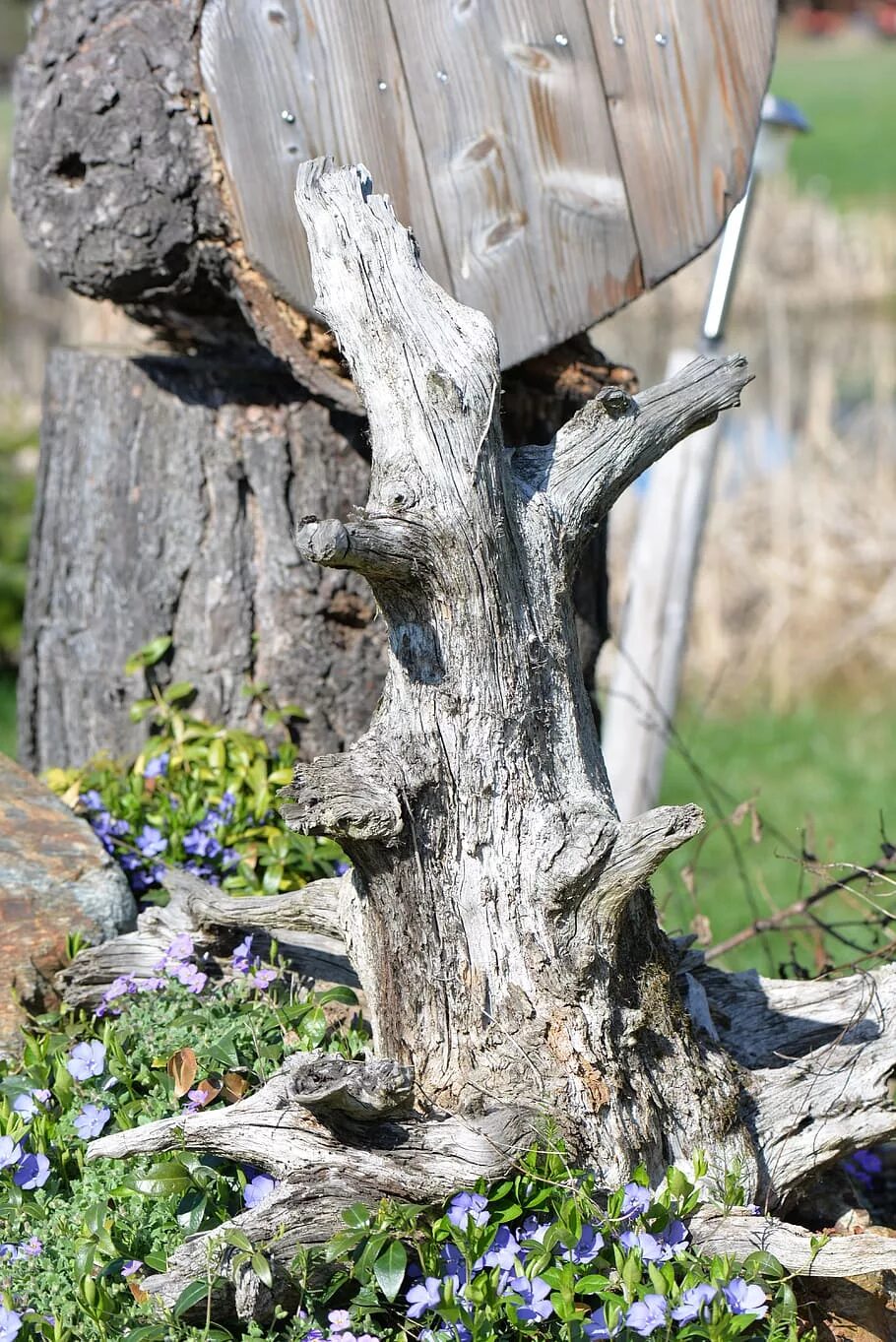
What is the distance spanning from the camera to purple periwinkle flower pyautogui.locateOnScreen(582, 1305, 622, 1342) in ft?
5.02

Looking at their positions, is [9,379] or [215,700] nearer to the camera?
[215,700]

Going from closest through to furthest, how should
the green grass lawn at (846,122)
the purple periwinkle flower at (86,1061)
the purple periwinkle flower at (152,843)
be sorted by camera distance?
1. the purple periwinkle flower at (86,1061)
2. the purple periwinkle flower at (152,843)
3. the green grass lawn at (846,122)

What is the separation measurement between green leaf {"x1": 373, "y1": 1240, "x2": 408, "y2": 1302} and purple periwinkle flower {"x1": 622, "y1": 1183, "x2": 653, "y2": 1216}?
286 millimetres

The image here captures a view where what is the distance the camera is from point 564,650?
185 cm

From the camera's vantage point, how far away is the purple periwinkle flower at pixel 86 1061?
1.91 meters

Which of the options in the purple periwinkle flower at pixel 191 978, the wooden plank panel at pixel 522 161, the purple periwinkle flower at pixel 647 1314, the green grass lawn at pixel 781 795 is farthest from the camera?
the green grass lawn at pixel 781 795

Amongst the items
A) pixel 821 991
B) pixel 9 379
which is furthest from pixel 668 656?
pixel 9 379

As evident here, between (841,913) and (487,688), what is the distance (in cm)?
341

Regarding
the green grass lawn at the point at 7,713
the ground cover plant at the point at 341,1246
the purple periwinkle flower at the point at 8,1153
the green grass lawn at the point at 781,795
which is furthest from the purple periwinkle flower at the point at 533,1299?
the green grass lawn at the point at 7,713

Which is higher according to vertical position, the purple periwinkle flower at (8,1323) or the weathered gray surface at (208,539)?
the weathered gray surface at (208,539)

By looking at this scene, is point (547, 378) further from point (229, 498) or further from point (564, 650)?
point (564, 650)

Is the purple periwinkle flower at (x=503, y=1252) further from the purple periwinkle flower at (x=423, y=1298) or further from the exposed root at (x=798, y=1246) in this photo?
the exposed root at (x=798, y=1246)

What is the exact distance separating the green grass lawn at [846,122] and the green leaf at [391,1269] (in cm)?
1838

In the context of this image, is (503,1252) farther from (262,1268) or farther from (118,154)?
(118,154)
